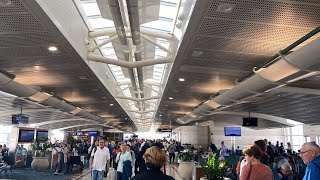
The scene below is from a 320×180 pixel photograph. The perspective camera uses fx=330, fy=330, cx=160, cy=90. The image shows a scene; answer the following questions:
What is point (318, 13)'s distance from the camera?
5906mm

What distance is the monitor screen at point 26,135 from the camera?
21.6 m

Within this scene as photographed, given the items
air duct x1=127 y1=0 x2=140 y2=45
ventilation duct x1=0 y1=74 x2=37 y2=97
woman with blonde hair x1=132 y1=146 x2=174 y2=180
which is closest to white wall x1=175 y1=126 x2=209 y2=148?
ventilation duct x1=0 y1=74 x2=37 y2=97

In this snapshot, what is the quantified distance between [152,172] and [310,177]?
191 centimetres

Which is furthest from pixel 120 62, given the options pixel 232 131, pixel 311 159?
pixel 232 131

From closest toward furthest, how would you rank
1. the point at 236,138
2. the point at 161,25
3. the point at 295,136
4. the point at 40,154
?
the point at 161,25
the point at 40,154
the point at 295,136
the point at 236,138

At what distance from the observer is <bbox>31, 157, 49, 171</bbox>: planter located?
1948 cm

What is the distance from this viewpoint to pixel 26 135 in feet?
72.9

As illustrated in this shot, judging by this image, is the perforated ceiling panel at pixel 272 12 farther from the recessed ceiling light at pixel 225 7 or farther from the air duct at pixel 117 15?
the air duct at pixel 117 15

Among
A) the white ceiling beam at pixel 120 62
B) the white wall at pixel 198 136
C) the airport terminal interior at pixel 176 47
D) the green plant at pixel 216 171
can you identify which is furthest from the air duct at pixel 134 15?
the white wall at pixel 198 136

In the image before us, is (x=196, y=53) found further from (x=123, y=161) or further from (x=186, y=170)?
(x=186, y=170)

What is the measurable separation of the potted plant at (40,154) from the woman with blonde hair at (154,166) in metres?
17.7

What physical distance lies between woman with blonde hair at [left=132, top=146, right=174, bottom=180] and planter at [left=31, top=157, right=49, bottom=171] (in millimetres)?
17716

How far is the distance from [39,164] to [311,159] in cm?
1818

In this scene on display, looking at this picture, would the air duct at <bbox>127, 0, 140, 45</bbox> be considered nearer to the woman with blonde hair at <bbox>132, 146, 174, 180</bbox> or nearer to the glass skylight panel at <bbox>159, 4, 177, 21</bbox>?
the glass skylight panel at <bbox>159, 4, 177, 21</bbox>
